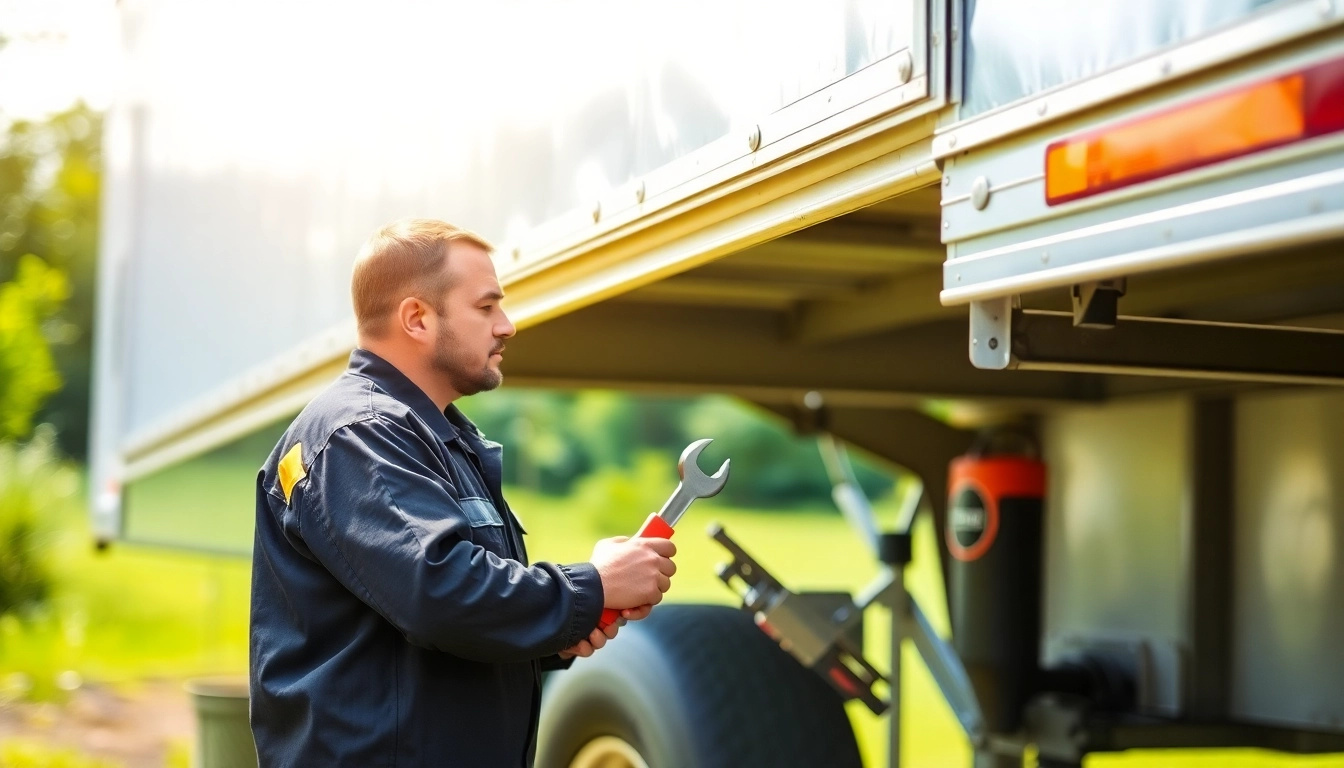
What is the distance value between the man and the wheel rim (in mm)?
1059

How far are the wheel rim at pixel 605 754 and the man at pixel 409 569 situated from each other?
3.47ft

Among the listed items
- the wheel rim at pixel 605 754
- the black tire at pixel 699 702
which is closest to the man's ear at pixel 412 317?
the black tire at pixel 699 702

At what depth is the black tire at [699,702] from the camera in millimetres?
2947

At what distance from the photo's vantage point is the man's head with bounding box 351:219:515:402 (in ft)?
6.77

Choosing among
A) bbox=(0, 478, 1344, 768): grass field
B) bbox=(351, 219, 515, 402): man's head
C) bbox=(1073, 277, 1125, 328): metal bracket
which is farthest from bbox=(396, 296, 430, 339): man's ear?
bbox=(0, 478, 1344, 768): grass field

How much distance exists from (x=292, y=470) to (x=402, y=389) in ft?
0.65

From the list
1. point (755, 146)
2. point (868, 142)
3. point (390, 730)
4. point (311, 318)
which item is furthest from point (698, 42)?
point (311, 318)

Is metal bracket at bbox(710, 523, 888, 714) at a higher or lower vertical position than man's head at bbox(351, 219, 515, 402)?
lower

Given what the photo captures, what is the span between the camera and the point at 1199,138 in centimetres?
138

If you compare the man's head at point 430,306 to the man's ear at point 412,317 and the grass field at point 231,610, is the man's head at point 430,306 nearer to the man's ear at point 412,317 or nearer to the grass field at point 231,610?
the man's ear at point 412,317

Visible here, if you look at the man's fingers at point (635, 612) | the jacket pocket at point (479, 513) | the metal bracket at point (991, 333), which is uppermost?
the metal bracket at point (991, 333)

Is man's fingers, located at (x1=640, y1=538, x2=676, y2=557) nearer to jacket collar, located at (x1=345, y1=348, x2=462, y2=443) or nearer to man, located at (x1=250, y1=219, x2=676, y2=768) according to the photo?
man, located at (x1=250, y1=219, x2=676, y2=768)

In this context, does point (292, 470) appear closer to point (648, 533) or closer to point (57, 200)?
point (648, 533)

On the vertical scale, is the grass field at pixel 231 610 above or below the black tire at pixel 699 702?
below
